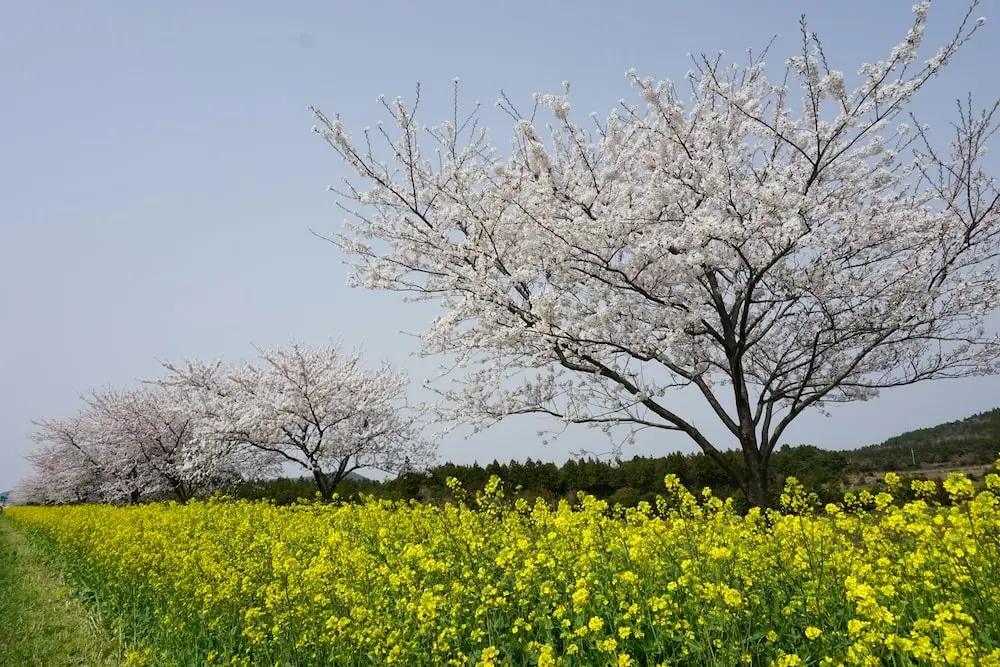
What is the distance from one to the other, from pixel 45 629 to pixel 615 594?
7423 millimetres

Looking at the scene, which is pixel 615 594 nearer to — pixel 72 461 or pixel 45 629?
pixel 45 629

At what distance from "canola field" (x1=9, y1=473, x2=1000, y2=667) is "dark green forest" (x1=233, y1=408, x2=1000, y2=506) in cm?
864

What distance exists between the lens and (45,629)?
8.00m

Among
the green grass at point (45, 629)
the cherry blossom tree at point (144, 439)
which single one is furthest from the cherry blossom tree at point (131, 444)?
the green grass at point (45, 629)

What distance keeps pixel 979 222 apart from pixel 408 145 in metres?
8.31

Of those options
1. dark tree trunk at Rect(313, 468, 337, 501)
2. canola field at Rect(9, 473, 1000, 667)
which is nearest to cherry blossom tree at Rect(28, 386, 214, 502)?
dark tree trunk at Rect(313, 468, 337, 501)

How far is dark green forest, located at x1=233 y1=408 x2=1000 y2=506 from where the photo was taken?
15945 mm

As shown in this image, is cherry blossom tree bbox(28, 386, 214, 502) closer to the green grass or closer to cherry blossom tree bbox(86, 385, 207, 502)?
cherry blossom tree bbox(86, 385, 207, 502)

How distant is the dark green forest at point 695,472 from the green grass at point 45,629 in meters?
7.06

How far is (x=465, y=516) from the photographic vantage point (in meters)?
6.62

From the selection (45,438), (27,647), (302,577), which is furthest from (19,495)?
(302,577)

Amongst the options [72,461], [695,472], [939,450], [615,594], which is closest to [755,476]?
[615,594]

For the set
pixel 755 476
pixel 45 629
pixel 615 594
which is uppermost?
pixel 755 476

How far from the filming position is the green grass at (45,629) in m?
6.85
